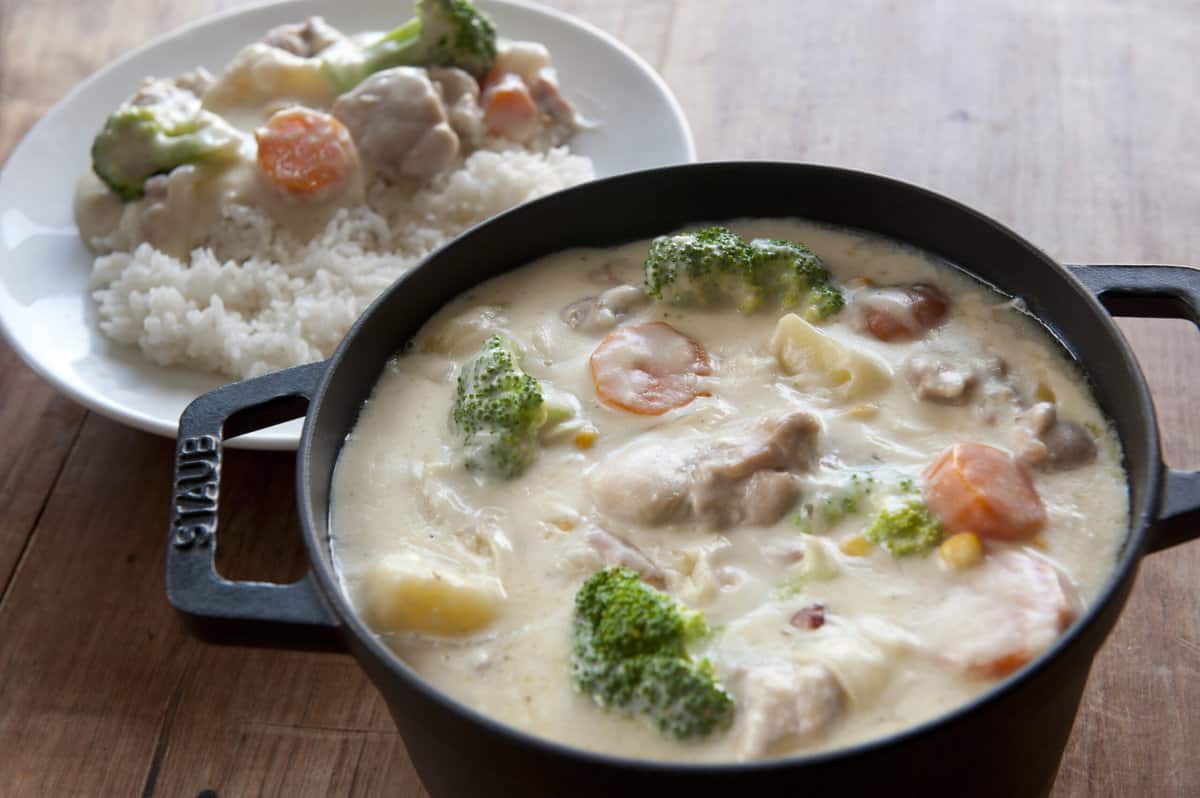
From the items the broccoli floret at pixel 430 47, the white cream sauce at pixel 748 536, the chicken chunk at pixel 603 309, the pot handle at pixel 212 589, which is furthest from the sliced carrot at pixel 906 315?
the broccoli floret at pixel 430 47

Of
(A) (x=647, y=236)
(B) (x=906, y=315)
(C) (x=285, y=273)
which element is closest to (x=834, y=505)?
(B) (x=906, y=315)

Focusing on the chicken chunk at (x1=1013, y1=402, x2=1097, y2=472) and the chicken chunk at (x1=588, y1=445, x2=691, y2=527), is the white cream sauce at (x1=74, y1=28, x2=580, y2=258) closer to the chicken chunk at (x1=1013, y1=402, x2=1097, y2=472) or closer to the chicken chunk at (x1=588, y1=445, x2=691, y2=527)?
the chicken chunk at (x1=588, y1=445, x2=691, y2=527)

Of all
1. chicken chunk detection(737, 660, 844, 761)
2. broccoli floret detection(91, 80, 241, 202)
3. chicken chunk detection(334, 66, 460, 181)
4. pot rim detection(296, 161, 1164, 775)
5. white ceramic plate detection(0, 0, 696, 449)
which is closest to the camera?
pot rim detection(296, 161, 1164, 775)

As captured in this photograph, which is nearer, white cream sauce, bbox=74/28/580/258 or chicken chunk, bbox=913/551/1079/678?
chicken chunk, bbox=913/551/1079/678

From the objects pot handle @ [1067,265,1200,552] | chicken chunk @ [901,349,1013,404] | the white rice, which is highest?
pot handle @ [1067,265,1200,552]

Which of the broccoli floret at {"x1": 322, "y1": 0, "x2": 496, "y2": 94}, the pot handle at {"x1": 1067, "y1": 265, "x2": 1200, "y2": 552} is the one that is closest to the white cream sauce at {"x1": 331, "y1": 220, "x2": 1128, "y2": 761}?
the pot handle at {"x1": 1067, "y1": 265, "x2": 1200, "y2": 552}

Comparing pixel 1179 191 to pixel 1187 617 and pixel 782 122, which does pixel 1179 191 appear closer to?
pixel 782 122

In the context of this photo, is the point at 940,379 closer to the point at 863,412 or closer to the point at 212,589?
the point at 863,412

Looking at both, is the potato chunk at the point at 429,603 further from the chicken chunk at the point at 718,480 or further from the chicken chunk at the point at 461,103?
the chicken chunk at the point at 461,103
